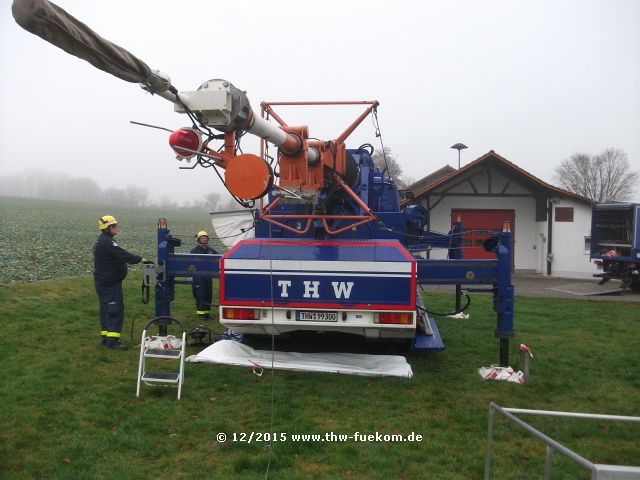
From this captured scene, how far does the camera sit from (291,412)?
560 centimetres

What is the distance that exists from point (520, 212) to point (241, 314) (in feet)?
53.5

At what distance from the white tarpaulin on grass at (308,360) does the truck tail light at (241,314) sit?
2.11 ft

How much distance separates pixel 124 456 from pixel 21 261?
13.1 m

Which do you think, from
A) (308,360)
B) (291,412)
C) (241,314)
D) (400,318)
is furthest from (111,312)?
(400,318)

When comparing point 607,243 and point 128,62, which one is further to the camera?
point 607,243

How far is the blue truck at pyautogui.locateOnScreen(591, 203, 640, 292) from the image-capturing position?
1677 centimetres

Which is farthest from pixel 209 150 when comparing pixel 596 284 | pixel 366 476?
pixel 596 284

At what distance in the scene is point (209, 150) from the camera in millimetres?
4777

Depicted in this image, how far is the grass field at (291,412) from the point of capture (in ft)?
14.5

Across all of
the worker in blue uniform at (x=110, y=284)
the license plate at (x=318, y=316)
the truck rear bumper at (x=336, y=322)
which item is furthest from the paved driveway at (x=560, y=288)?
the worker in blue uniform at (x=110, y=284)

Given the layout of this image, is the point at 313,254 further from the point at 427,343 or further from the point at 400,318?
the point at 427,343

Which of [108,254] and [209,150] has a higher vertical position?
[209,150]

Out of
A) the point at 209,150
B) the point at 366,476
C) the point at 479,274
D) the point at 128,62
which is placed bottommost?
the point at 366,476

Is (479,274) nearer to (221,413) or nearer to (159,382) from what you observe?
(221,413)
